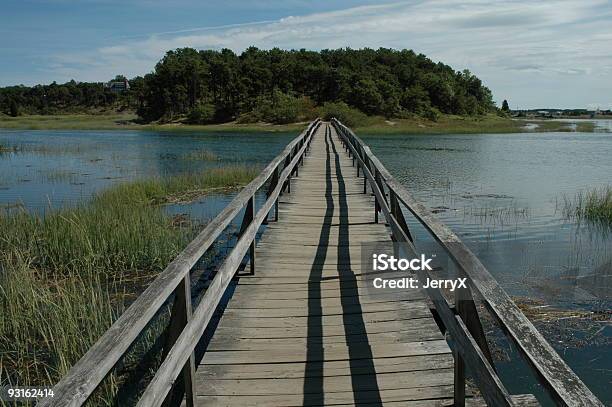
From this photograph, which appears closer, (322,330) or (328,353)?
(328,353)

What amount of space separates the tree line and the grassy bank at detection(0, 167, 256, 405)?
66.9 m

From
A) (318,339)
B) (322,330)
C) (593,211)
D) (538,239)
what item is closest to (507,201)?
(593,211)

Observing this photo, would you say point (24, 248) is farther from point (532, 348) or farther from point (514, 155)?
point (514, 155)

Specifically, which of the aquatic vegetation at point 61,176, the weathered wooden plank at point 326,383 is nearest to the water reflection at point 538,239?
the weathered wooden plank at point 326,383

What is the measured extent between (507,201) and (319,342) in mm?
14042

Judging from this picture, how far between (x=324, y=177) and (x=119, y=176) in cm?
1035

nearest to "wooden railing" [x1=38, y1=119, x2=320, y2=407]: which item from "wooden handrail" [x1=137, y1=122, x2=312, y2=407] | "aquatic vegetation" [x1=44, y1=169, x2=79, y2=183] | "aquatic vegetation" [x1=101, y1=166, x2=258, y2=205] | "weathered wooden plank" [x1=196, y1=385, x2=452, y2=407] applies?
"wooden handrail" [x1=137, y1=122, x2=312, y2=407]

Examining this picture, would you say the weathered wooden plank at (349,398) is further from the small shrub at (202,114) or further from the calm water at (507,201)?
the small shrub at (202,114)

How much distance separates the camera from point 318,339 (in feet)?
14.0

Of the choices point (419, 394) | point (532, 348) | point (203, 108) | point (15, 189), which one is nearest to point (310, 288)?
point (419, 394)

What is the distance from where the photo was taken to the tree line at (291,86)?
279 feet

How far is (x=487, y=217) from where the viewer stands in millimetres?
14227

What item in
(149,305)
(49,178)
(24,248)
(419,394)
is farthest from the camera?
(49,178)

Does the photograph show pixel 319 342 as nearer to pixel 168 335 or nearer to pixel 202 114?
pixel 168 335
